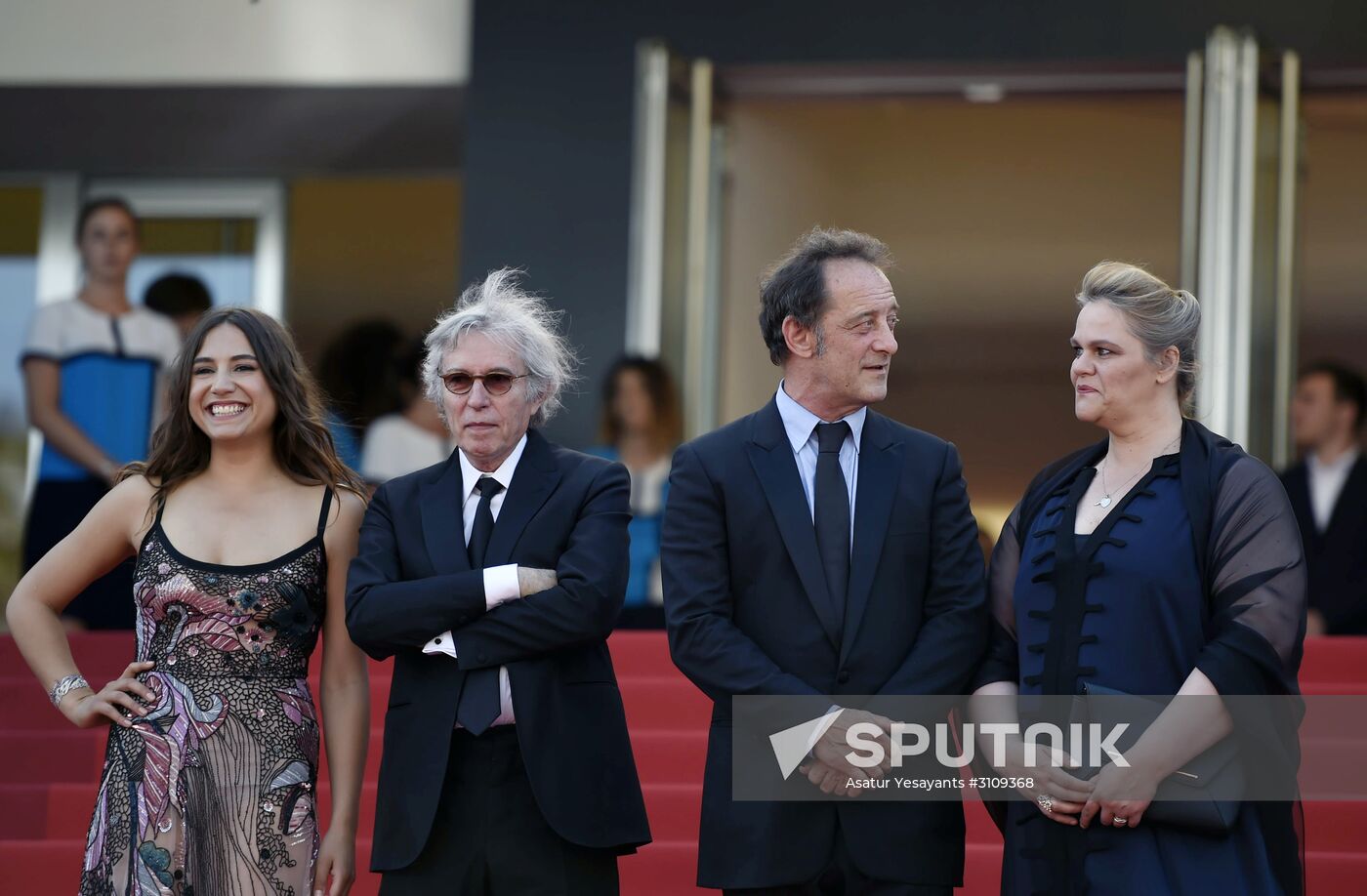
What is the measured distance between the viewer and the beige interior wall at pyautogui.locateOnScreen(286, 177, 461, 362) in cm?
1203

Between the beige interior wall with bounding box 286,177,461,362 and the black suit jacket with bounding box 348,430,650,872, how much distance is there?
320 inches

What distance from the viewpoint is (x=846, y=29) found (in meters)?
9.28

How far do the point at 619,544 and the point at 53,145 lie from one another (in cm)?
781

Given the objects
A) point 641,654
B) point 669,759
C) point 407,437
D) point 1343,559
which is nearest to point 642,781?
point 669,759

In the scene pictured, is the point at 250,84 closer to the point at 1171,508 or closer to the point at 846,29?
the point at 846,29

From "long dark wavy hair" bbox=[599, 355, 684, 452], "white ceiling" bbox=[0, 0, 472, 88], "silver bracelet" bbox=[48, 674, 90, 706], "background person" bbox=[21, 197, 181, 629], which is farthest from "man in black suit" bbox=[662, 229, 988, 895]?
"white ceiling" bbox=[0, 0, 472, 88]

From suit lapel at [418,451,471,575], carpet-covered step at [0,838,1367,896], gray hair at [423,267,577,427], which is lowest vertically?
carpet-covered step at [0,838,1367,896]

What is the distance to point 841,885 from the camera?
12.5 feet

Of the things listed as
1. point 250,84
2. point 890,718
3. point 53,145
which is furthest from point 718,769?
point 53,145

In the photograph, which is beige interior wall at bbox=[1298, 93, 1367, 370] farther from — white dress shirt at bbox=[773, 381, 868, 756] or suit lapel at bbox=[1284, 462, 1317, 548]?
white dress shirt at bbox=[773, 381, 868, 756]

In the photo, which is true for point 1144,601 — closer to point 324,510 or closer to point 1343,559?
point 324,510

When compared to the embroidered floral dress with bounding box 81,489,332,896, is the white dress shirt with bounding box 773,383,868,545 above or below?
above

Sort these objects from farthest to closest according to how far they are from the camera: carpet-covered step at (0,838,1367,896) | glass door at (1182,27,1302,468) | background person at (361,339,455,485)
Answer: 1. glass door at (1182,27,1302,468)
2. background person at (361,339,455,485)
3. carpet-covered step at (0,838,1367,896)

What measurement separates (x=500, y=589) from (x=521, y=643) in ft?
0.41
